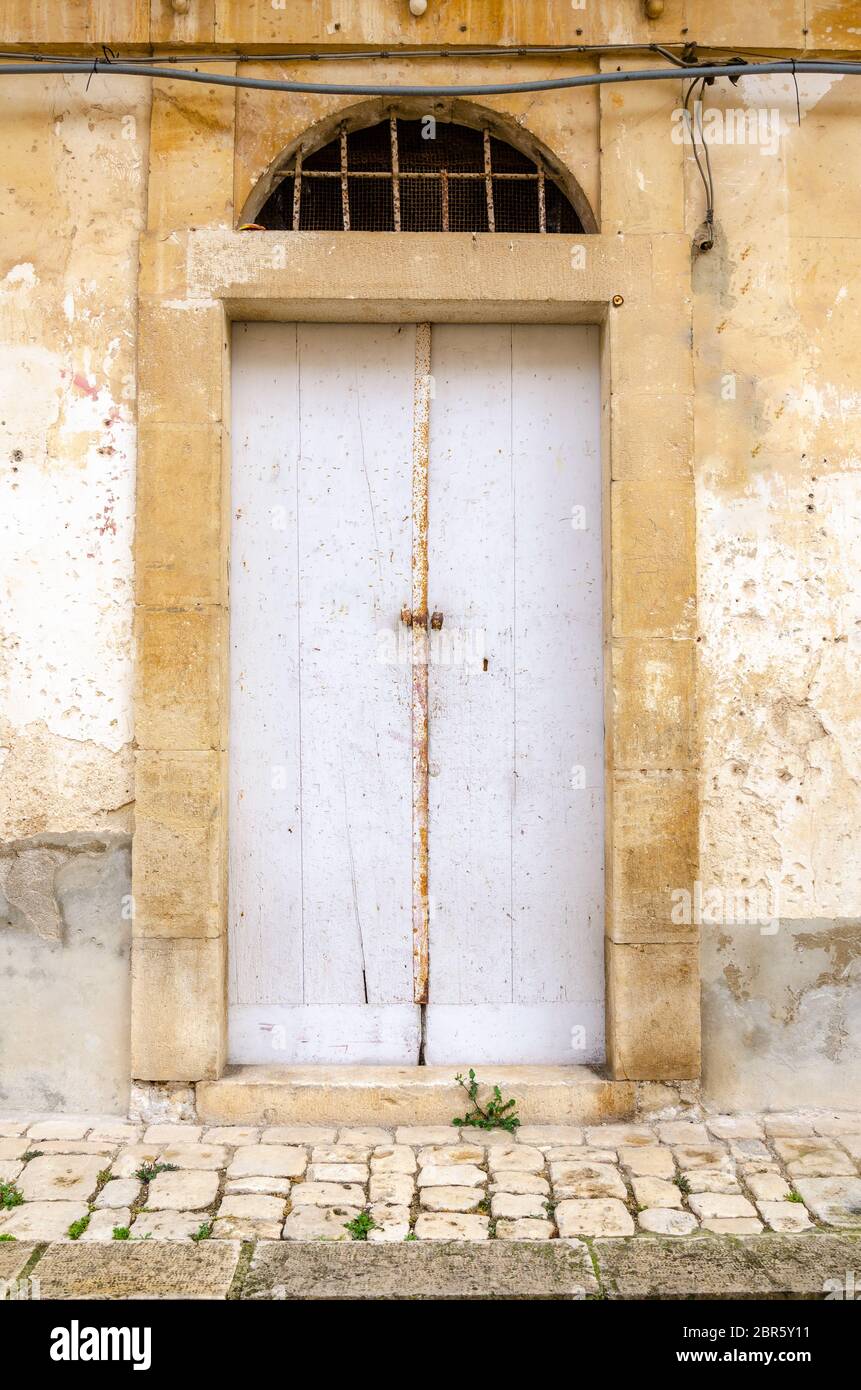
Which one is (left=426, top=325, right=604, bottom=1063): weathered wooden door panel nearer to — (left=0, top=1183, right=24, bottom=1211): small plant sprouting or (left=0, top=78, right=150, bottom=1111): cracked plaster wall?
(left=0, top=78, right=150, bottom=1111): cracked plaster wall

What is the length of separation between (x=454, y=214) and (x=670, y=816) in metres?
2.42

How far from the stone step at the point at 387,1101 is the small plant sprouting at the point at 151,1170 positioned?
325 millimetres

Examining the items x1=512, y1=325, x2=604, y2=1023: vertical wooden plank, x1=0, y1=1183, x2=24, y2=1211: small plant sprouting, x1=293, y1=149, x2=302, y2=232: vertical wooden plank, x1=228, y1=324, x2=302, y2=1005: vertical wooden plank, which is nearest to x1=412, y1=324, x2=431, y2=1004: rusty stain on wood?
x1=512, y1=325, x2=604, y2=1023: vertical wooden plank

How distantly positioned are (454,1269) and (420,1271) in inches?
3.7

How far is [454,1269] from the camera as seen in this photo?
2.96 metres

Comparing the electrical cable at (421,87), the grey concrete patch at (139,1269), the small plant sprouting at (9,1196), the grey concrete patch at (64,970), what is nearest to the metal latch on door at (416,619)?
the grey concrete patch at (64,970)

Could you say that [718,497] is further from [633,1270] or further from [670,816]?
[633,1270]

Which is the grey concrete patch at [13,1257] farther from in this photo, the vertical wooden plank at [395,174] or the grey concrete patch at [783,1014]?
the vertical wooden plank at [395,174]

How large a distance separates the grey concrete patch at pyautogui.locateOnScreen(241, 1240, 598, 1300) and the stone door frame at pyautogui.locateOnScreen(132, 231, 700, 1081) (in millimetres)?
980

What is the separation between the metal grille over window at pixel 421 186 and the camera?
4090mm

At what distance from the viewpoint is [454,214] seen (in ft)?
13.5

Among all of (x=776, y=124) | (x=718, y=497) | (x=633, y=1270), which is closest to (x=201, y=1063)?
(x=633, y=1270)

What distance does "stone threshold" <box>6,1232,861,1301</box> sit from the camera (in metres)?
2.86

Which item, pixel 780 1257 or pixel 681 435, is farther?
pixel 681 435
